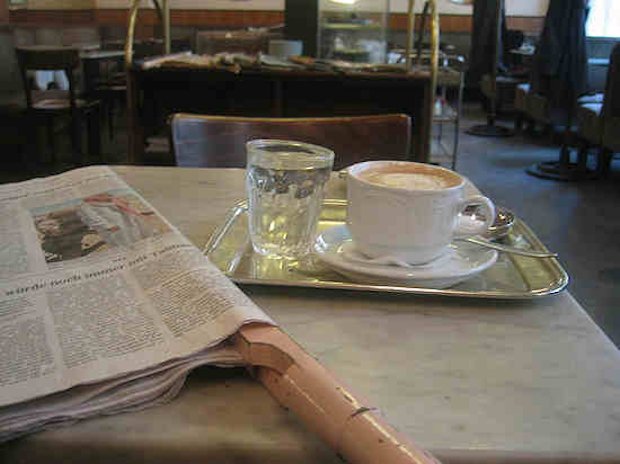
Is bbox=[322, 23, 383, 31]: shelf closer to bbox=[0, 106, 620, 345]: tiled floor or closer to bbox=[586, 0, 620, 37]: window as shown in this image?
bbox=[0, 106, 620, 345]: tiled floor

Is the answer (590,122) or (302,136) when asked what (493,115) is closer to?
(590,122)

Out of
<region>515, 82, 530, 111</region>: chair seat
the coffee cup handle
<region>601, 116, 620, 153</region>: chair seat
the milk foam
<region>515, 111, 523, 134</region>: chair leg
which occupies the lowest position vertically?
<region>515, 111, 523, 134</region>: chair leg

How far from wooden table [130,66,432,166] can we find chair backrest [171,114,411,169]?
106cm

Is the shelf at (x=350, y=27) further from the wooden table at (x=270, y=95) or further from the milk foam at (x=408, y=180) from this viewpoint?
the milk foam at (x=408, y=180)

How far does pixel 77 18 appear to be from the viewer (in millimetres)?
7977

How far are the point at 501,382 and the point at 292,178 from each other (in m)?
0.35

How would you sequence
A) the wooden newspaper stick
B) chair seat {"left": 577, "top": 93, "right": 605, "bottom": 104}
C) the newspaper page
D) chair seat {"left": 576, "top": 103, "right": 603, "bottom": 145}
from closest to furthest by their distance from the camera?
the wooden newspaper stick
the newspaper page
chair seat {"left": 576, "top": 103, "right": 603, "bottom": 145}
chair seat {"left": 577, "top": 93, "right": 605, "bottom": 104}

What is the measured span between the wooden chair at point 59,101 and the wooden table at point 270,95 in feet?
5.49

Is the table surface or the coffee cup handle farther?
the coffee cup handle

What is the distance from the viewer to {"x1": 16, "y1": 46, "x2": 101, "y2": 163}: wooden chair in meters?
4.02

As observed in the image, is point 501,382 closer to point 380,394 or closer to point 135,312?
point 380,394

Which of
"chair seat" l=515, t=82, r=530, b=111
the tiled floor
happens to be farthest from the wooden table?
"chair seat" l=515, t=82, r=530, b=111

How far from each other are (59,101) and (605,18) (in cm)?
631

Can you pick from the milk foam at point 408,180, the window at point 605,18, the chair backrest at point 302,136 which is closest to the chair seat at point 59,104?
the chair backrest at point 302,136
